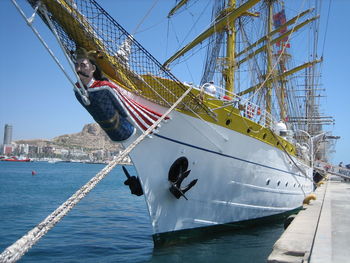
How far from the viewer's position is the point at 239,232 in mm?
10047

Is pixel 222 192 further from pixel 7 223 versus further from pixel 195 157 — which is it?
pixel 7 223

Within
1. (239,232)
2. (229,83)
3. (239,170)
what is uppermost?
(229,83)

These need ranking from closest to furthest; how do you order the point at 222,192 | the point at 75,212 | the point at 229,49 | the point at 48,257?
1. the point at 48,257
2. the point at 222,192
3. the point at 229,49
4. the point at 75,212

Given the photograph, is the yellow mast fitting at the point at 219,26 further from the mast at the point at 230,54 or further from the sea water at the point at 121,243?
the sea water at the point at 121,243

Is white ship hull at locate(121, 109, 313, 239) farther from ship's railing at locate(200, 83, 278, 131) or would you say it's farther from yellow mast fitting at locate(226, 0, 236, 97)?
yellow mast fitting at locate(226, 0, 236, 97)

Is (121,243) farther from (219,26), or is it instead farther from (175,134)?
(219,26)

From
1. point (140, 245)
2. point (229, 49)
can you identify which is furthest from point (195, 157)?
point (229, 49)

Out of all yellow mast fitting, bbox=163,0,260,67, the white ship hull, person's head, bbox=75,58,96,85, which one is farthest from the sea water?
yellow mast fitting, bbox=163,0,260,67

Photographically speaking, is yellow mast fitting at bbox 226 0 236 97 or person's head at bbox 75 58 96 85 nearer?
person's head at bbox 75 58 96 85

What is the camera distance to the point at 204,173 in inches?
331

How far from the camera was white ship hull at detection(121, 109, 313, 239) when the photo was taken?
766 centimetres

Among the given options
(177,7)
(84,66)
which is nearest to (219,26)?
(177,7)

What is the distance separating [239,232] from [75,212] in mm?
8379

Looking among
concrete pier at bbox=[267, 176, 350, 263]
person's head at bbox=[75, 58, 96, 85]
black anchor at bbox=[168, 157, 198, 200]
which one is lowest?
concrete pier at bbox=[267, 176, 350, 263]
